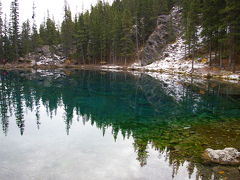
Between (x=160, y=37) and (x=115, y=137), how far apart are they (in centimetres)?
6987

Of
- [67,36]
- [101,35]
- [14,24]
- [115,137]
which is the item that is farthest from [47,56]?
[115,137]

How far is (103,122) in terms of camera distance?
16.7 metres

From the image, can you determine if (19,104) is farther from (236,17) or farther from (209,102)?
(236,17)

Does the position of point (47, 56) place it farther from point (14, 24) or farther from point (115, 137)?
point (115, 137)

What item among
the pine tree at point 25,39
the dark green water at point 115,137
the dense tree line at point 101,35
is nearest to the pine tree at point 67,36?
the dense tree line at point 101,35

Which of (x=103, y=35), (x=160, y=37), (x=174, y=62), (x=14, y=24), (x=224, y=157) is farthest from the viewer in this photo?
(x=14, y=24)

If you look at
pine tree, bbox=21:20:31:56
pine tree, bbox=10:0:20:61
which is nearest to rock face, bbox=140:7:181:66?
pine tree, bbox=21:20:31:56

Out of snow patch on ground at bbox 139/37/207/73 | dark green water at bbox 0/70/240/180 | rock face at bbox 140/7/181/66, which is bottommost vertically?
dark green water at bbox 0/70/240/180

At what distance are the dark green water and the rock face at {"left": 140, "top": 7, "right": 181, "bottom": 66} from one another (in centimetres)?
5048

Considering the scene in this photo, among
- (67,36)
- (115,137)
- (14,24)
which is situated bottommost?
(115,137)

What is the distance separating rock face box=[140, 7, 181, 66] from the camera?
7369 cm

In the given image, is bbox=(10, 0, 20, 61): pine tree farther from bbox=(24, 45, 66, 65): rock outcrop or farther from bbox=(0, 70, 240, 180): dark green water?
bbox=(0, 70, 240, 180): dark green water

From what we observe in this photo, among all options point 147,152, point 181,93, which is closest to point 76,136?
point 147,152

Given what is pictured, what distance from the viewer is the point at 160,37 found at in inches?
3071
